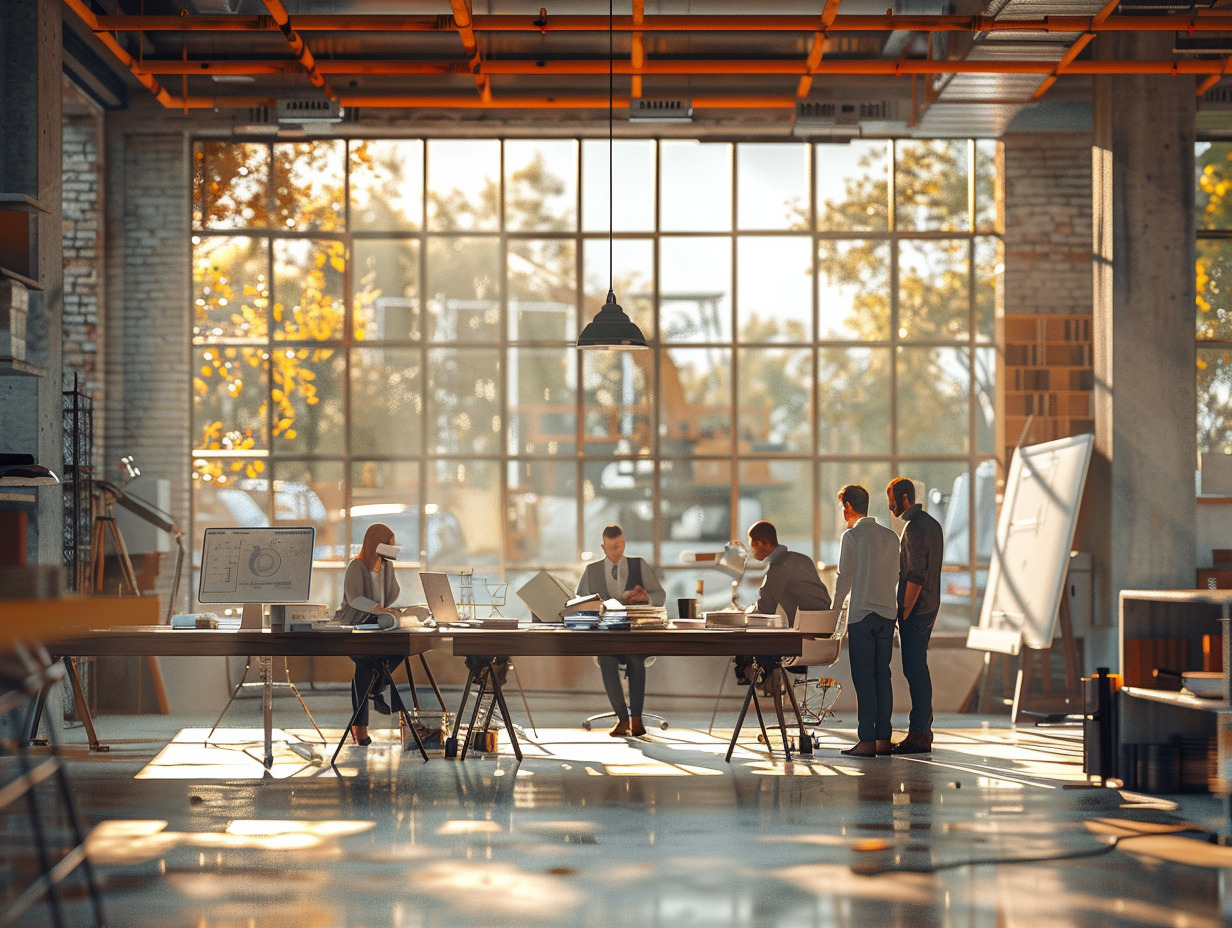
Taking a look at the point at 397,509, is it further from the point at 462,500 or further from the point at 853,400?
the point at 853,400

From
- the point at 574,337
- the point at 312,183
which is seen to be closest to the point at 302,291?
the point at 312,183

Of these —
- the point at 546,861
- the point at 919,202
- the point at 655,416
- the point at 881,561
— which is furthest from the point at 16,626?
the point at 919,202

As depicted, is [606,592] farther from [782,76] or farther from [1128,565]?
[782,76]

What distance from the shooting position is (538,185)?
11133mm

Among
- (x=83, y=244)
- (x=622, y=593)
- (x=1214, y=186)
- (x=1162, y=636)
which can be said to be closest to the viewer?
(x=1162, y=636)

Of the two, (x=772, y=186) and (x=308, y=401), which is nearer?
(x=308, y=401)

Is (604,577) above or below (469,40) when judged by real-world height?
below

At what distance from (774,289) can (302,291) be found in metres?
3.92

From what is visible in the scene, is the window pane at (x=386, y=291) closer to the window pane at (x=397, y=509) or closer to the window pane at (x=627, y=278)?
the window pane at (x=397, y=509)

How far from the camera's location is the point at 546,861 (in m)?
4.95

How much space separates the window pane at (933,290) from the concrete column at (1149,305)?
1.93 meters

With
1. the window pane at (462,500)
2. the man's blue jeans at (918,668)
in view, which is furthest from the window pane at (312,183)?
the man's blue jeans at (918,668)

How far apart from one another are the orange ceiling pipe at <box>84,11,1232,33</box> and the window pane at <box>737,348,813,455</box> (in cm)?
328

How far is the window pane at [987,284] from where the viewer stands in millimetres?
11055
